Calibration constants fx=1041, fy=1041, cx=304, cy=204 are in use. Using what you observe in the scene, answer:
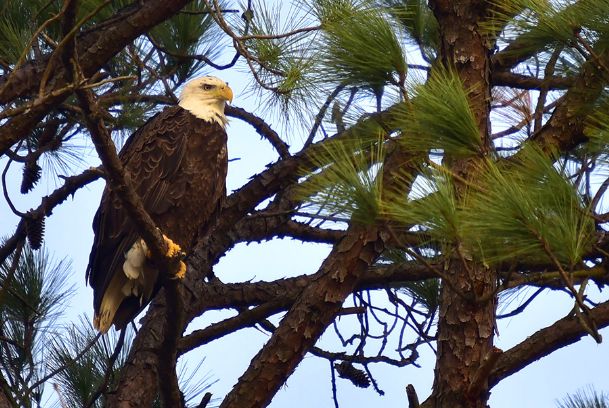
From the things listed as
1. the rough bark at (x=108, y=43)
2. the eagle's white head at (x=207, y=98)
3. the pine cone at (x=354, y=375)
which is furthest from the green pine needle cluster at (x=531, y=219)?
the eagle's white head at (x=207, y=98)

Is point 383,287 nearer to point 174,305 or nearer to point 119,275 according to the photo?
point 119,275

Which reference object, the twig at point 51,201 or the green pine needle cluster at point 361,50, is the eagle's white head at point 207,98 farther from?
the green pine needle cluster at point 361,50

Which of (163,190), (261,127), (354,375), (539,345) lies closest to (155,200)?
(163,190)

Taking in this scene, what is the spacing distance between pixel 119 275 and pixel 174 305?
0.94 m

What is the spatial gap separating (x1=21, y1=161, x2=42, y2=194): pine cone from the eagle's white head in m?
0.63

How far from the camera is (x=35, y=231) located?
389cm

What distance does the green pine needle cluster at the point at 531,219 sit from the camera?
2.09 m

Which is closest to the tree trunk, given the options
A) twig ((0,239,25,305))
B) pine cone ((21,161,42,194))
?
twig ((0,239,25,305))

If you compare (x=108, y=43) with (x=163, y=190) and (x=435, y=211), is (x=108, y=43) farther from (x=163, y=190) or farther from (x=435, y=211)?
(x=435, y=211)

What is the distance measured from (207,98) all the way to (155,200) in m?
0.54

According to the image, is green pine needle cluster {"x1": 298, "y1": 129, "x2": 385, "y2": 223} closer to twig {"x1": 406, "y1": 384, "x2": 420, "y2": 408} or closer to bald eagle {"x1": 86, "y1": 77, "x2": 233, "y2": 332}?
twig {"x1": 406, "y1": 384, "x2": 420, "y2": 408}

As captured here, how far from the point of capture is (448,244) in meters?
2.44

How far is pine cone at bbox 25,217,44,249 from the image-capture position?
3.87 meters

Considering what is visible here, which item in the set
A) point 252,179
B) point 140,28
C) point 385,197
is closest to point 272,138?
point 252,179
